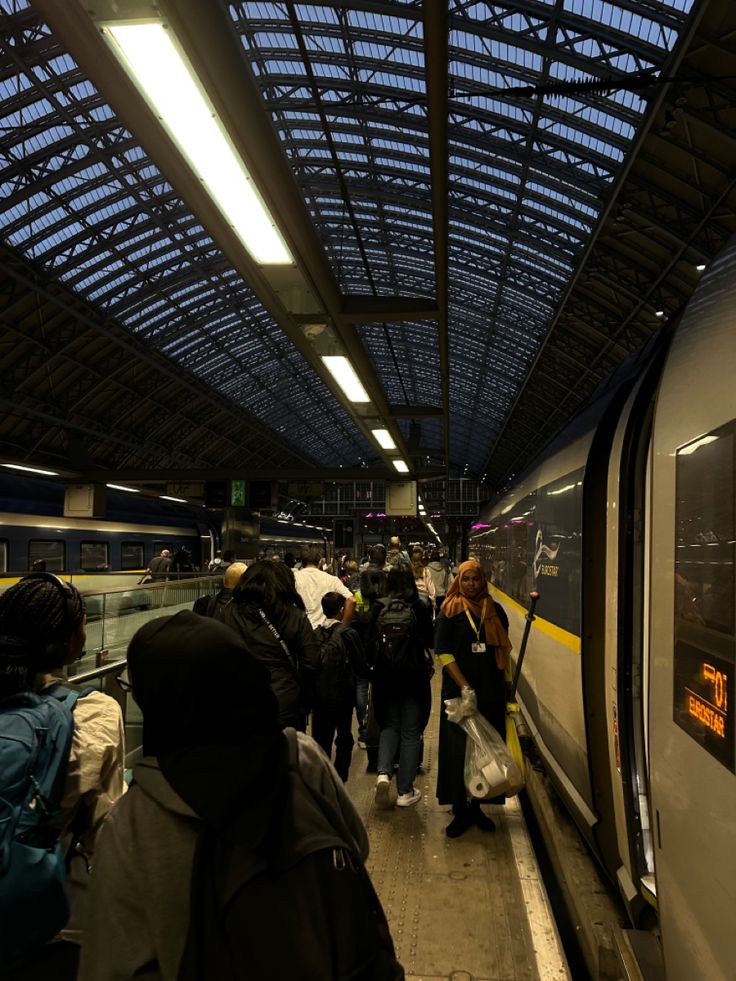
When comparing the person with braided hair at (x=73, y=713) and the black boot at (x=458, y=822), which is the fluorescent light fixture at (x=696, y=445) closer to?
the person with braided hair at (x=73, y=713)

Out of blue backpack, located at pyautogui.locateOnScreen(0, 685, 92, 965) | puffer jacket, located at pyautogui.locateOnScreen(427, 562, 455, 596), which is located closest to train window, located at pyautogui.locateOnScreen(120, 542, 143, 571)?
puffer jacket, located at pyautogui.locateOnScreen(427, 562, 455, 596)

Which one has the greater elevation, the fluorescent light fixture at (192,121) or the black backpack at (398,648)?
the fluorescent light fixture at (192,121)

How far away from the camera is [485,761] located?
16.4ft

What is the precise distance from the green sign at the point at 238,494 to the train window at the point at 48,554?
4406mm

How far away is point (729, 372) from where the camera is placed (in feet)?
8.04

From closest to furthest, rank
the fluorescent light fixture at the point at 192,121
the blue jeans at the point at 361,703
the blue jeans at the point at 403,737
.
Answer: the fluorescent light fixture at the point at 192,121, the blue jeans at the point at 403,737, the blue jeans at the point at 361,703

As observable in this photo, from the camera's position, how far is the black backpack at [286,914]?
1299 millimetres

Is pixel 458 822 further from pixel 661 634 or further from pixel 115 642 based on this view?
pixel 115 642

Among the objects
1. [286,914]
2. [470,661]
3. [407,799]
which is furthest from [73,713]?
[407,799]

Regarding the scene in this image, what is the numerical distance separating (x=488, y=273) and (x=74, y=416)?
1758 cm

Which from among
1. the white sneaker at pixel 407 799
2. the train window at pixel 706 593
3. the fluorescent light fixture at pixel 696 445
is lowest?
the white sneaker at pixel 407 799

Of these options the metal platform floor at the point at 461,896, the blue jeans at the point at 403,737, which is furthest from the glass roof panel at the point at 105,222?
the metal platform floor at the point at 461,896

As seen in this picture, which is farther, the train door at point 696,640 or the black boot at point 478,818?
the black boot at point 478,818

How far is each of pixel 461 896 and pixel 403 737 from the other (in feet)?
4.95
